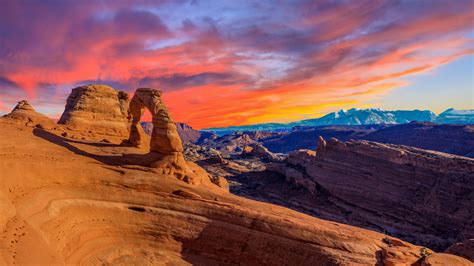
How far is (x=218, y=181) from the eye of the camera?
37.0 metres

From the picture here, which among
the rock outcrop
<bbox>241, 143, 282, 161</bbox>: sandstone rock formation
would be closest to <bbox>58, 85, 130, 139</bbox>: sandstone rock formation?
the rock outcrop

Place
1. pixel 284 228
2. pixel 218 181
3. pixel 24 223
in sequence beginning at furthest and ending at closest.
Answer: pixel 218 181, pixel 284 228, pixel 24 223

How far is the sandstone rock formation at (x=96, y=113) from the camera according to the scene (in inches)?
1457

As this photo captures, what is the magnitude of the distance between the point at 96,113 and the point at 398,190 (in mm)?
49816

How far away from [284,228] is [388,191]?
140ft

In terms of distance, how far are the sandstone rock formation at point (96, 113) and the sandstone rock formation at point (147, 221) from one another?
1088 centimetres

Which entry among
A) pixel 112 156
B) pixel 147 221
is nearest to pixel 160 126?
pixel 112 156

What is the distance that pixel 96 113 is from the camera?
3891 cm

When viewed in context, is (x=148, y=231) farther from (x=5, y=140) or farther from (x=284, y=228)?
(x=5, y=140)

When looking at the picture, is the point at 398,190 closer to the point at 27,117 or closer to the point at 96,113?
the point at 96,113

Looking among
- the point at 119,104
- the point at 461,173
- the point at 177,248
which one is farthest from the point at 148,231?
the point at 461,173

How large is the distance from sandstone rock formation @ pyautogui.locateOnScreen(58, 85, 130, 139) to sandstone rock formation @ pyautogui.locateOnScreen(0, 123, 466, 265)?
10878 mm

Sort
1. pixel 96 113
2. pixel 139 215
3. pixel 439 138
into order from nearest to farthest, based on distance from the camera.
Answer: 1. pixel 139 215
2. pixel 96 113
3. pixel 439 138

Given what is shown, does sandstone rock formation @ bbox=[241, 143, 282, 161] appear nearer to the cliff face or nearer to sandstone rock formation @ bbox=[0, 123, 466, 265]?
the cliff face
